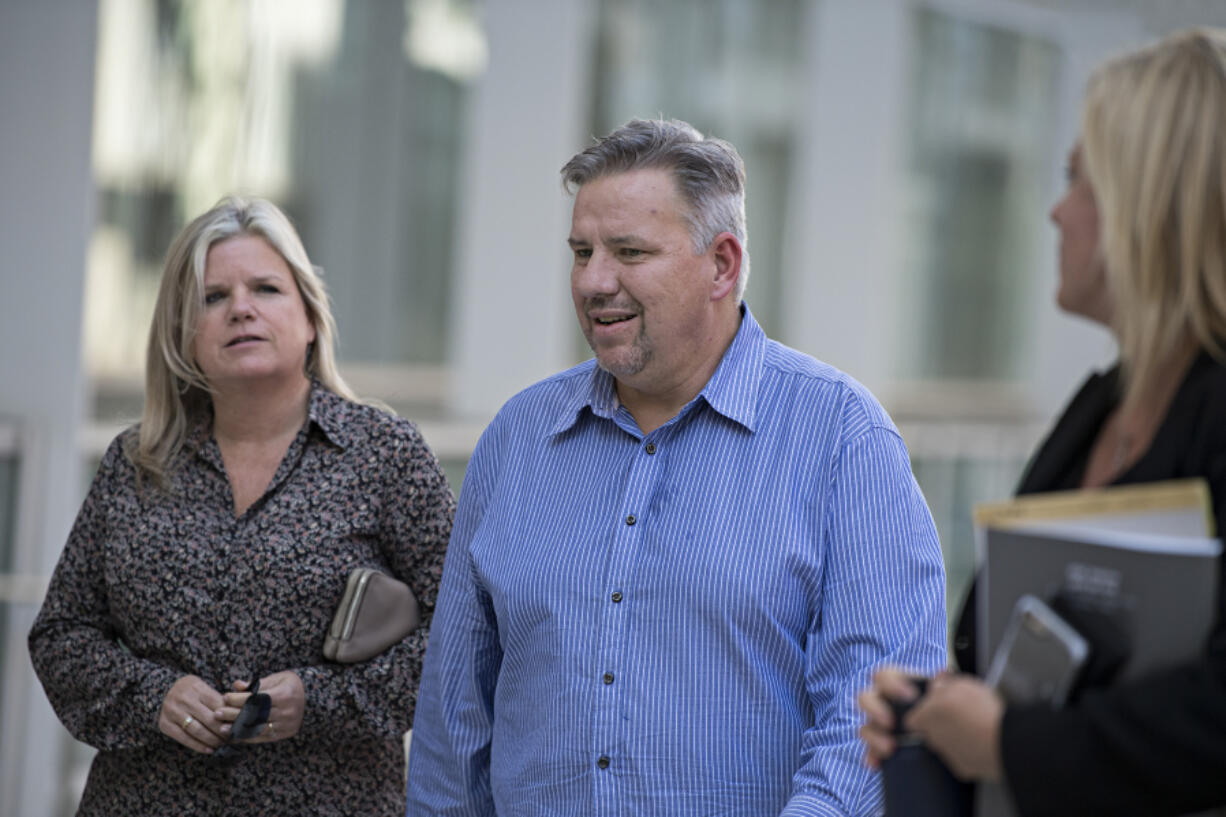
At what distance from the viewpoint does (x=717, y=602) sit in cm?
191

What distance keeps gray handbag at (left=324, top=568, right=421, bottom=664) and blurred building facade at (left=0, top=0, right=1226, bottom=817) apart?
5.02 feet

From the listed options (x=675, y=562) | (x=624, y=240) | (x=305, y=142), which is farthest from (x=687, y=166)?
(x=305, y=142)

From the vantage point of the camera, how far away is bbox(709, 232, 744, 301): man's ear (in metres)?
2.08

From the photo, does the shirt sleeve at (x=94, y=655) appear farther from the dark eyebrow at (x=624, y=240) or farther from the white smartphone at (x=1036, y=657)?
the white smartphone at (x=1036, y=657)

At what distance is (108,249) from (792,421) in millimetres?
3997

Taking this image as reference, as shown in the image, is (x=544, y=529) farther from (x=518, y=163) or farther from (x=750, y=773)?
(x=518, y=163)

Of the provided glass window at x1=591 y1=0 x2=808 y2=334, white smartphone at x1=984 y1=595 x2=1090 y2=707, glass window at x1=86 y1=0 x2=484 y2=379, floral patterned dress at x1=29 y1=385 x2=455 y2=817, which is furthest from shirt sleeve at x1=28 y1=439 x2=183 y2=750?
glass window at x1=591 y1=0 x2=808 y2=334

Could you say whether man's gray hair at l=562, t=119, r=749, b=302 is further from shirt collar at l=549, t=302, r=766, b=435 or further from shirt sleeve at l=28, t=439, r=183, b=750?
shirt sleeve at l=28, t=439, r=183, b=750

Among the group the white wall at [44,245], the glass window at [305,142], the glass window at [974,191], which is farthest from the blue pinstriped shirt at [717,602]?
the glass window at [974,191]

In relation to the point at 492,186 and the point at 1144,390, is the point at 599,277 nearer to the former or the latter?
the point at 1144,390

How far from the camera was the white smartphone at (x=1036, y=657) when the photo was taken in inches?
50.1

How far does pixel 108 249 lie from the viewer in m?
5.27

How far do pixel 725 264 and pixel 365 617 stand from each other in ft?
2.95

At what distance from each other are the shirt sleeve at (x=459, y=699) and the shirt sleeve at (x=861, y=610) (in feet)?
1.83
